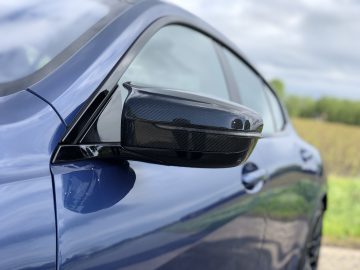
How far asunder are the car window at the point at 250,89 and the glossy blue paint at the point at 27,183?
5.14 ft

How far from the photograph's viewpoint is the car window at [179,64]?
1.94 m

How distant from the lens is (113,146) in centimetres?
148

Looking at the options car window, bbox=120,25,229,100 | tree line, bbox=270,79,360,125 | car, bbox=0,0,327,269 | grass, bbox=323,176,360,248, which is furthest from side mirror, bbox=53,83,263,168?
tree line, bbox=270,79,360,125

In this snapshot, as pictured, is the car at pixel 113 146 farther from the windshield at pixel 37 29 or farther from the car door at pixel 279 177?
the car door at pixel 279 177

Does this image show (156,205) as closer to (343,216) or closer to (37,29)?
(37,29)

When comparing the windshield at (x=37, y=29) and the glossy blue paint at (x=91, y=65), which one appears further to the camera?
the windshield at (x=37, y=29)

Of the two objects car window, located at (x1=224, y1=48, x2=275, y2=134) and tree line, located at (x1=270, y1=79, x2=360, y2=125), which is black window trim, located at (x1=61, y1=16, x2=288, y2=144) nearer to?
car window, located at (x1=224, y1=48, x2=275, y2=134)

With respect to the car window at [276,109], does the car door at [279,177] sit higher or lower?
lower

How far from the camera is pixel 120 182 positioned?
1.49m

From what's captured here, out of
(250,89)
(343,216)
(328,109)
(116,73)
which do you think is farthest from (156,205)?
(328,109)

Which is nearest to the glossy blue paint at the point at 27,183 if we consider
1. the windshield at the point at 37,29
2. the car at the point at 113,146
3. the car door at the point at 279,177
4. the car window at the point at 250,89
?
the car at the point at 113,146

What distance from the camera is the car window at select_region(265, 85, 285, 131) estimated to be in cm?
345

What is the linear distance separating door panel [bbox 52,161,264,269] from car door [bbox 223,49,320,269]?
478 millimetres

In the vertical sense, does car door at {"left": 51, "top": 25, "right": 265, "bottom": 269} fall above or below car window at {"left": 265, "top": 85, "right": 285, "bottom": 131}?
below
